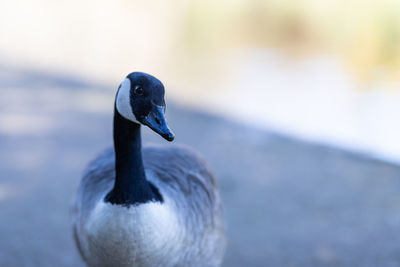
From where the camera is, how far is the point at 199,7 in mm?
11703

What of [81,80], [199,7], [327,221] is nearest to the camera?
[327,221]

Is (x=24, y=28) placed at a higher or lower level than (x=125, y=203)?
lower

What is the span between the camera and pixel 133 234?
6.52 feet

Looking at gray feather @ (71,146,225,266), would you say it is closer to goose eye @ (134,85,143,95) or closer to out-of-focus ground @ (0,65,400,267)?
goose eye @ (134,85,143,95)

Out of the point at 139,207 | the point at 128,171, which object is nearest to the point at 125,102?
the point at 128,171

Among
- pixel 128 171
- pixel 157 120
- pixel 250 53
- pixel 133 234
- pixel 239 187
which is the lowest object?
pixel 239 187

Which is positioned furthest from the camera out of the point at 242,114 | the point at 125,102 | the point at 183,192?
the point at 242,114

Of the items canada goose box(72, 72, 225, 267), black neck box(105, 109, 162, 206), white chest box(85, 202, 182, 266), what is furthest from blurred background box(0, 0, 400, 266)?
black neck box(105, 109, 162, 206)

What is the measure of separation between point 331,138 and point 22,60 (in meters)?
4.60

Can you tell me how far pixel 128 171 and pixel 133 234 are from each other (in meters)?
0.26

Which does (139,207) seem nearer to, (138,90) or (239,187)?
(138,90)

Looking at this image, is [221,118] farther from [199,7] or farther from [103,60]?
[199,7]

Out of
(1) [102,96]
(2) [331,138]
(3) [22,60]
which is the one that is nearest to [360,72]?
(2) [331,138]

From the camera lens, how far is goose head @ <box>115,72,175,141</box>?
1.88 m
